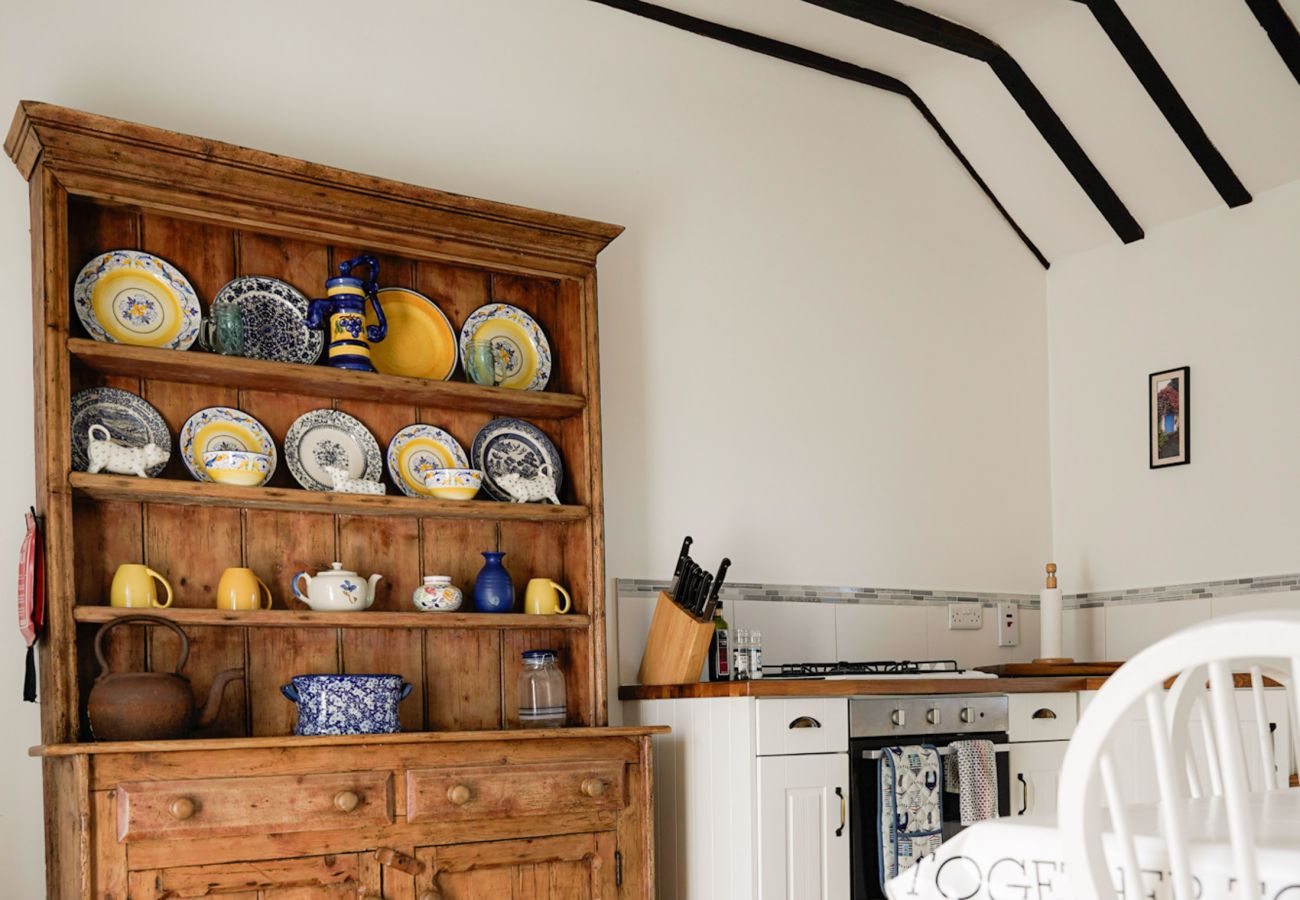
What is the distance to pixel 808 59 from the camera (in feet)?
13.8

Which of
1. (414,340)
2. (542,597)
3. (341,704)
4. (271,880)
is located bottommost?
(271,880)

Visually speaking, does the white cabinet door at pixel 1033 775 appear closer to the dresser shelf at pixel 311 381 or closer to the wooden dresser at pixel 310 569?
the wooden dresser at pixel 310 569

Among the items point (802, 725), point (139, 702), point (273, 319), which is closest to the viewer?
point (139, 702)

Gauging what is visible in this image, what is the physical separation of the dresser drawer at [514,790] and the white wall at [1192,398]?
2253mm

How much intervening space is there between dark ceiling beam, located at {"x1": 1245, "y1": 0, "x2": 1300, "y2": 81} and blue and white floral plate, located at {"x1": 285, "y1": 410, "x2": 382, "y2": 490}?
2735 millimetres

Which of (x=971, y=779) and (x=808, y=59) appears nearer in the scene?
(x=971, y=779)

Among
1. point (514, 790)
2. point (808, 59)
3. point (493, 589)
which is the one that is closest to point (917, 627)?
point (493, 589)

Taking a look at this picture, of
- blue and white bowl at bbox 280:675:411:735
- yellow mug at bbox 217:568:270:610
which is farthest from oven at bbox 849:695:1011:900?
yellow mug at bbox 217:568:270:610

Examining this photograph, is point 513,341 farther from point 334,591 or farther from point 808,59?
point 808,59

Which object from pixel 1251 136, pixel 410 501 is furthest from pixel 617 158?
pixel 1251 136

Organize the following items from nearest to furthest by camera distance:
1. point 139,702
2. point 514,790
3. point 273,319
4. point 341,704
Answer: point 139,702 → point 341,704 → point 514,790 → point 273,319

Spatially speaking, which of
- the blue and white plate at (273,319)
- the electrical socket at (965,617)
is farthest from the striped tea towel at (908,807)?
the blue and white plate at (273,319)

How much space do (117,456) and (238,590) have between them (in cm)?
39

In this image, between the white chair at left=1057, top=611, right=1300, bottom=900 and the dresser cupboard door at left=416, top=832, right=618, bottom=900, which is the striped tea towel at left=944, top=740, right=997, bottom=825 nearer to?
the dresser cupboard door at left=416, top=832, right=618, bottom=900
